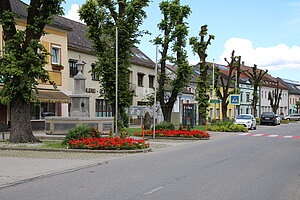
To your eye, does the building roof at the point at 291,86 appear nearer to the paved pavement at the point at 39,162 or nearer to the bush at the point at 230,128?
the bush at the point at 230,128

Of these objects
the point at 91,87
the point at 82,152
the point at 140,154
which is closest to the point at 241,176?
the point at 140,154

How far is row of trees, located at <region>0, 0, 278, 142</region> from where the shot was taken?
1828 centimetres

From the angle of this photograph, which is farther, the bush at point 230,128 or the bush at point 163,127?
the bush at point 230,128

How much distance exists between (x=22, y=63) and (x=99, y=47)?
7.01 meters

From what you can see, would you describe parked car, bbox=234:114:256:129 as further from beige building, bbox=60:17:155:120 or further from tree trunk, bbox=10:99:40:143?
tree trunk, bbox=10:99:40:143

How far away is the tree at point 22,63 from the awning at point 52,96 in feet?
28.0

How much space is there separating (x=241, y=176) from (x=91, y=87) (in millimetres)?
28229

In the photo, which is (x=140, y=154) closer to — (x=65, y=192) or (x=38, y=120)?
(x=65, y=192)

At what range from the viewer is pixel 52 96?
2878cm

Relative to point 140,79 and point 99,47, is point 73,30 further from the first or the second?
point 99,47

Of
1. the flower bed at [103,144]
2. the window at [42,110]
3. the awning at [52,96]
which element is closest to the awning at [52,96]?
the awning at [52,96]

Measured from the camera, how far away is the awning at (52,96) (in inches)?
1088

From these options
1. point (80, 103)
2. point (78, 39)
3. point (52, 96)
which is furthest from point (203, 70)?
point (80, 103)

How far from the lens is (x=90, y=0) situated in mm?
23734
